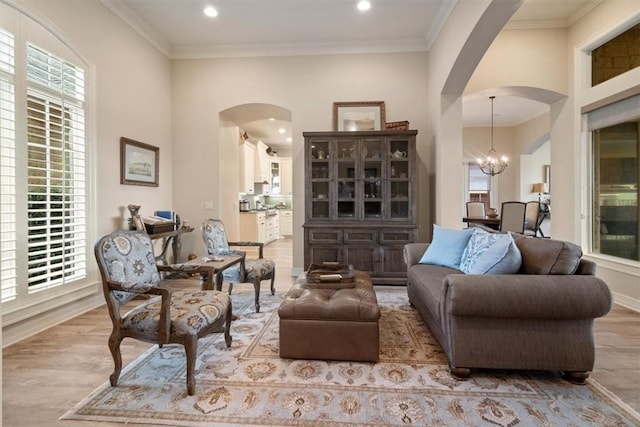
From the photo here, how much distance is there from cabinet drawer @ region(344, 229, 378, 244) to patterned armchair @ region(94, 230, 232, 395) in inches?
90.2

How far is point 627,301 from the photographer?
355 centimetres

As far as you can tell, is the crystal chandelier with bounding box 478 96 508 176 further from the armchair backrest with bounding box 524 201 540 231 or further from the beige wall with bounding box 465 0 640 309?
the beige wall with bounding box 465 0 640 309

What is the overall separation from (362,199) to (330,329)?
2.44m

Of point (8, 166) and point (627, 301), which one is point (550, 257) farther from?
point (8, 166)

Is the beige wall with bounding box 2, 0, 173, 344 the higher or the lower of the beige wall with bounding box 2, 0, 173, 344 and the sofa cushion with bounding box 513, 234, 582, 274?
the higher

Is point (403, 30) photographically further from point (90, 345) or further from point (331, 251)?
point (90, 345)

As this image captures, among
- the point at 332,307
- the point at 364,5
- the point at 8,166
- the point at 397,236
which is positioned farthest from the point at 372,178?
the point at 8,166

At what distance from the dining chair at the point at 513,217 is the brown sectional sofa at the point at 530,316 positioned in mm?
3958

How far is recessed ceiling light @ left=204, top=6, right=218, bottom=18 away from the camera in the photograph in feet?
13.1

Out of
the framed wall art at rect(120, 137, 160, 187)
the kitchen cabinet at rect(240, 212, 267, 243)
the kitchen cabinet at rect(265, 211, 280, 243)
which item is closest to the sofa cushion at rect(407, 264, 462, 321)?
the framed wall art at rect(120, 137, 160, 187)

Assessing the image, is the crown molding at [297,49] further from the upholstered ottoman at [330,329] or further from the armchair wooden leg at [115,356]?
the armchair wooden leg at [115,356]

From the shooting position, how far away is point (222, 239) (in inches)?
150

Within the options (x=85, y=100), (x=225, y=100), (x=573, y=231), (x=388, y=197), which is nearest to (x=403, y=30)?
(x=388, y=197)

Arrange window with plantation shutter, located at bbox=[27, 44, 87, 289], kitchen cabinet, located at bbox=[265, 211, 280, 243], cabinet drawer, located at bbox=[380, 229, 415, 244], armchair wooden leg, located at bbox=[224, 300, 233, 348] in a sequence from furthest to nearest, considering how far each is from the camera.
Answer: kitchen cabinet, located at bbox=[265, 211, 280, 243] → cabinet drawer, located at bbox=[380, 229, 415, 244] → window with plantation shutter, located at bbox=[27, 44, 87, 289] → armchair wooden leg, located at bbox=[224, 300, 233, 348]
